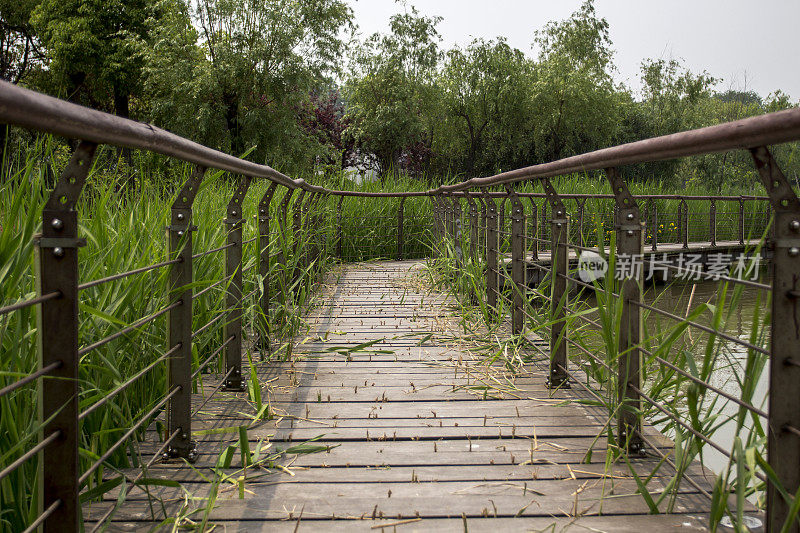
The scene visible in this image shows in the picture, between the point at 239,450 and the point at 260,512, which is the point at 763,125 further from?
the point at 239,450

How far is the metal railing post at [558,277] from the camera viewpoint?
2.71 meters

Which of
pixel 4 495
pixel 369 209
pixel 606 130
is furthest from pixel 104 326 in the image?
pixel 606 130

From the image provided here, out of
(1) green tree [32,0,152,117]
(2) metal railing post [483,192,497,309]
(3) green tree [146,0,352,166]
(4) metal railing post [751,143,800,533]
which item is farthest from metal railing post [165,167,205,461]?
(1) green tree [32,0,152,117]

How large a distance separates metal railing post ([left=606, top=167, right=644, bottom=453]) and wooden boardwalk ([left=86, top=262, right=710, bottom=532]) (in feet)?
0.66

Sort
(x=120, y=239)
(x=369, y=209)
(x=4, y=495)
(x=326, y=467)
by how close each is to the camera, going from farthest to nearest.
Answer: (x=369, y=209)
(x=120, y=239)
(x=326, y=467)
(x=4, y=495)

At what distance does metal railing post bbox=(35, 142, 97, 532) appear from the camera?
3.81ft

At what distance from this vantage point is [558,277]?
2.77 metres

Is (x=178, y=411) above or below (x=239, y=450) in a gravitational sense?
above

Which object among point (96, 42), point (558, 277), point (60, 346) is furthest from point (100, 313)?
point (96, 42)

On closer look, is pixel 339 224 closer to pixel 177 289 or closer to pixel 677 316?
pixel 177 289

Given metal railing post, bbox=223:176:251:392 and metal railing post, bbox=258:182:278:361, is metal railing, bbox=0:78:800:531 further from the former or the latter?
metal railing post, bbox=258:182:278:361

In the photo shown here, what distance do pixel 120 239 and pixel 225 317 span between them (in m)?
0.65

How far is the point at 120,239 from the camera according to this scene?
2273mm

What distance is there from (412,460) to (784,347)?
3.80 feet
